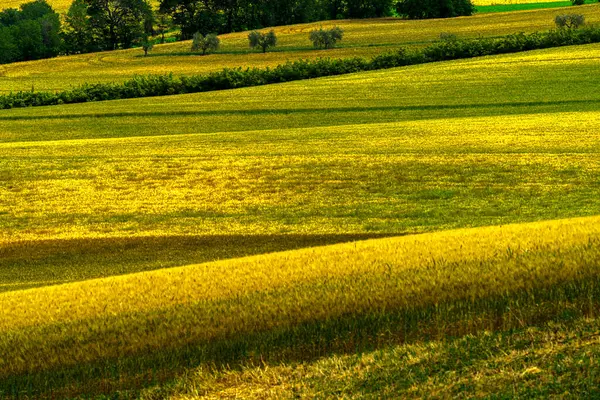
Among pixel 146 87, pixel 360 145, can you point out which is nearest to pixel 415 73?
pixel 146 87

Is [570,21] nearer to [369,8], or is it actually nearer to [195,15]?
[369,8]

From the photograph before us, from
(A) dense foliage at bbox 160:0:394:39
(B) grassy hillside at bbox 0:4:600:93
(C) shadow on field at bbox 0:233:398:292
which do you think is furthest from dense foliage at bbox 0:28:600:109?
(C) shadow on field at bbox 0:233:398:292

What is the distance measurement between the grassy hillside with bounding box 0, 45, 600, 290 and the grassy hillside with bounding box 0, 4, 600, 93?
3173 centimetres

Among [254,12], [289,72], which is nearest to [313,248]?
[289,72]

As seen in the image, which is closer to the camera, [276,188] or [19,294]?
[19,294]

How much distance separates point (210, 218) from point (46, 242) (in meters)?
4.18

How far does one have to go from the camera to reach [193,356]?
28.4 feet

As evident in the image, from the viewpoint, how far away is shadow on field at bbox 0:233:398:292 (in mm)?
16359

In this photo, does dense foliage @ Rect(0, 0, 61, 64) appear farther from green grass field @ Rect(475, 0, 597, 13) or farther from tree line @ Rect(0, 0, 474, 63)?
green grass field @ Rect(475, 0, 597, 13)

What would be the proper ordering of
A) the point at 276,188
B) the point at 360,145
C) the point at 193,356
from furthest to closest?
the point at 360,145
the point at 276,188
the point at 193,356

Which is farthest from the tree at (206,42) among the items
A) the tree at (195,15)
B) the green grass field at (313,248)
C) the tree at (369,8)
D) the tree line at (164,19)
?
the green grass field at (313,248)

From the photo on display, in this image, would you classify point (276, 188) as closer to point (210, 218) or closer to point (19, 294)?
point (210, 218)

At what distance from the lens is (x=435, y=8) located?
108 m

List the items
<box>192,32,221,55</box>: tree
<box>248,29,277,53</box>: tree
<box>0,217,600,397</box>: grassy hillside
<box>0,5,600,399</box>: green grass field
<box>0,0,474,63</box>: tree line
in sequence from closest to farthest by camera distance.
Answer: <box>0,5,600,399</box>: green grass field, <box>0,217,600,397</box>: grassy hillside, <box>248,29,277,53</box>: tree, <box>192,32,221,55</box>: tree, <box>0,0,474,63</box>: tree line
